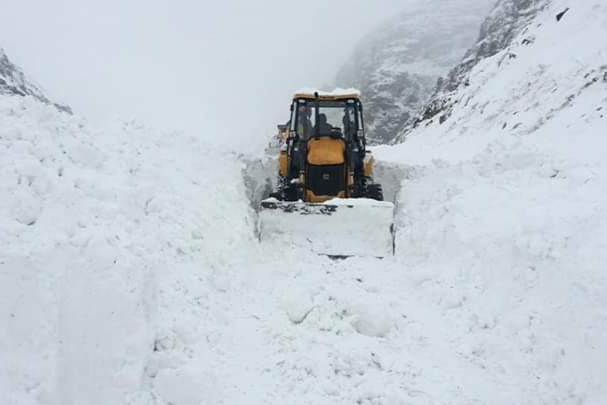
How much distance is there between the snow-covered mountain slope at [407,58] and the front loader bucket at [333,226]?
4222 centimetres

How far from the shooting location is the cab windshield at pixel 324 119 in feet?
31.7

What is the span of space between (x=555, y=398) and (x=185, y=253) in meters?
3.62

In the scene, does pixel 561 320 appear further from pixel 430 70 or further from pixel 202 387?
pixel 430 70

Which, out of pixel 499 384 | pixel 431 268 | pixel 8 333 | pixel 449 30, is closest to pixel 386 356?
pixel 499 384

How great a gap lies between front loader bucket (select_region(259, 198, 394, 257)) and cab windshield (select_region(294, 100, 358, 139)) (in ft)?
7.15

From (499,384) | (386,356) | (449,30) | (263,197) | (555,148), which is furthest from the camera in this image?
(449,30)

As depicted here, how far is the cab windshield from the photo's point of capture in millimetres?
9648

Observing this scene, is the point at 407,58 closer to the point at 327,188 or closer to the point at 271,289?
the point at 327,188

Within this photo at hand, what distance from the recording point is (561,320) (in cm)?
455

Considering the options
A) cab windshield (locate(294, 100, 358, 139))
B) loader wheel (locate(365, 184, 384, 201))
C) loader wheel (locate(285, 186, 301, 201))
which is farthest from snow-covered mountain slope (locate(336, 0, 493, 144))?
loader wheel (locate(285, 186, 301, 201))

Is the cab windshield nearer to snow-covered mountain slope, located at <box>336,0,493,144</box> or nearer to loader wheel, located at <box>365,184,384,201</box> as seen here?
loader wheel, located at <box>365,184,384,201</box>

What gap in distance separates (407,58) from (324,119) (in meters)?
60.5

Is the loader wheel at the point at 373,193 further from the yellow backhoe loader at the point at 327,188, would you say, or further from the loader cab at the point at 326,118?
the loader cab at the point at 326,118

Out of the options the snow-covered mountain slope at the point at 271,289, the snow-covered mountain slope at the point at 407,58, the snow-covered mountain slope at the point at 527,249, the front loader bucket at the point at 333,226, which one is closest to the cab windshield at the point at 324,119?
the snow-covered mountain slope at the point at 527,249
